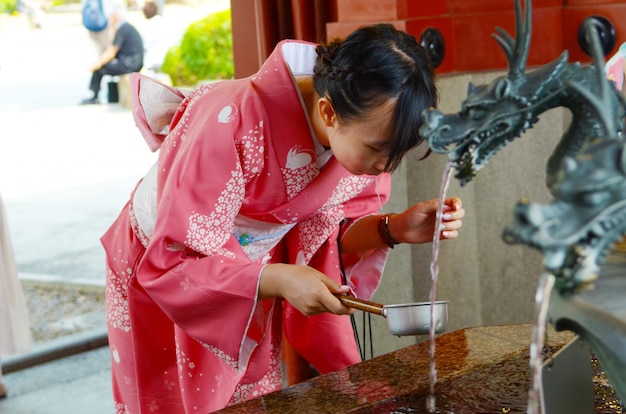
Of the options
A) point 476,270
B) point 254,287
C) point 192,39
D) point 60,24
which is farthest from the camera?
point 60,24

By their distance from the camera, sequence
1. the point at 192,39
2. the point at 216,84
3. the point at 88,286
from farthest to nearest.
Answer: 1. the point at 192,39
2. the point at 88,286
3. the point at 216,84

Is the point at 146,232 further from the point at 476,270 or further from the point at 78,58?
the point at 78,58

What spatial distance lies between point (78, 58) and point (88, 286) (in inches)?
405

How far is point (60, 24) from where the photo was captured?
16656 mm

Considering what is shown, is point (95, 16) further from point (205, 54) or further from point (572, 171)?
point (572, 171)

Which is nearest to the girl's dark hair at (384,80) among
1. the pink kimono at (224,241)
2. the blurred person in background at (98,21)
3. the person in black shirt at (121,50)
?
the pink kimono at (224,241)

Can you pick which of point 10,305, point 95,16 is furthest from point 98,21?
point 10,305

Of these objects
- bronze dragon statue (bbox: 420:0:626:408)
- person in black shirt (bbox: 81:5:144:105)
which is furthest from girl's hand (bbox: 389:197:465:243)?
person in black shirt (bbox: 81:5:144:105)

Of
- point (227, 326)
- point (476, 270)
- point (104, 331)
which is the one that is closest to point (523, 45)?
point (227, 326)

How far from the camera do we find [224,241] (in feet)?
6.25

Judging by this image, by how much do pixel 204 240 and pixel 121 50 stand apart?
26.6 feet

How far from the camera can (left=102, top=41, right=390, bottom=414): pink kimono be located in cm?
186

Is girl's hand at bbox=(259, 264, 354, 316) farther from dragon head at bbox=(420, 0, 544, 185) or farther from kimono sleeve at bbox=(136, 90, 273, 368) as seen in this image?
dragon head at bbox=(420, 0, 544, 185)

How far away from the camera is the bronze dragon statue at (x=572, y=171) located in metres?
0.92
